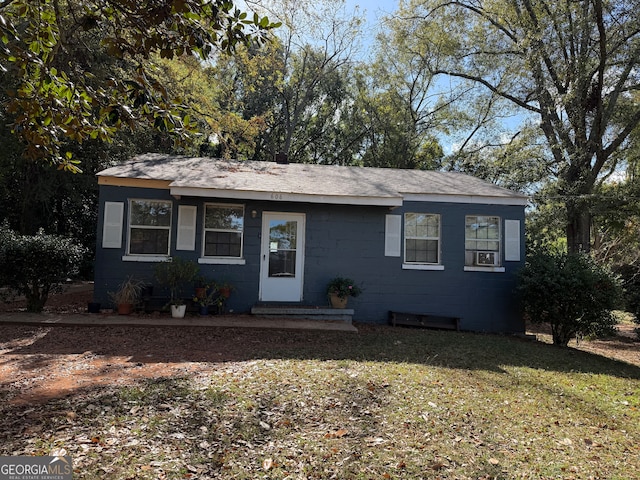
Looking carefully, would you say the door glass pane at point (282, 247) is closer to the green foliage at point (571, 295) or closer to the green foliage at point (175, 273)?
the green foliage at point (175, 273)

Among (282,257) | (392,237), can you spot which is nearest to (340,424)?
(282,257)

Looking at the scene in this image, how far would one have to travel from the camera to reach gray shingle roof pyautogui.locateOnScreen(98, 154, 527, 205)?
319 inches

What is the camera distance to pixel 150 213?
28.3 ft

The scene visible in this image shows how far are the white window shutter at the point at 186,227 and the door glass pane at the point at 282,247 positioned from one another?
1.69 metres

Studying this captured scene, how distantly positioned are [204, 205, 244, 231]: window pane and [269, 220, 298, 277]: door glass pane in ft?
2.39

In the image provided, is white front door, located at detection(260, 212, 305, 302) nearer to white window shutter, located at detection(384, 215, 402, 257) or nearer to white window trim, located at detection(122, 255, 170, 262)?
white window shutter, located at detection(384, 215, 402, 257)

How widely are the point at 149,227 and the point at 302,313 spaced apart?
12.7 feet

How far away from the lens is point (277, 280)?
882 centimetres

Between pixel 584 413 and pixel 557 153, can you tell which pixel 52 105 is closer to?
pixel 584 413

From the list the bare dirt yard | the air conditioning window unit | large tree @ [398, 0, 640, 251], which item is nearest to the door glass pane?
the bare dirt yard

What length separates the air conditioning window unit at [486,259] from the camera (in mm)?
9180

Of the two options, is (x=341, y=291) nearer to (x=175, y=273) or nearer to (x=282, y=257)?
(x=282, y=257)

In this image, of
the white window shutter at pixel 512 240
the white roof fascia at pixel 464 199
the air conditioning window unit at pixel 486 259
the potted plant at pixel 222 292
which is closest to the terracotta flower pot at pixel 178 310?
the potted plant at pixel 222 292

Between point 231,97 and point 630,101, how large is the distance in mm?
16257
